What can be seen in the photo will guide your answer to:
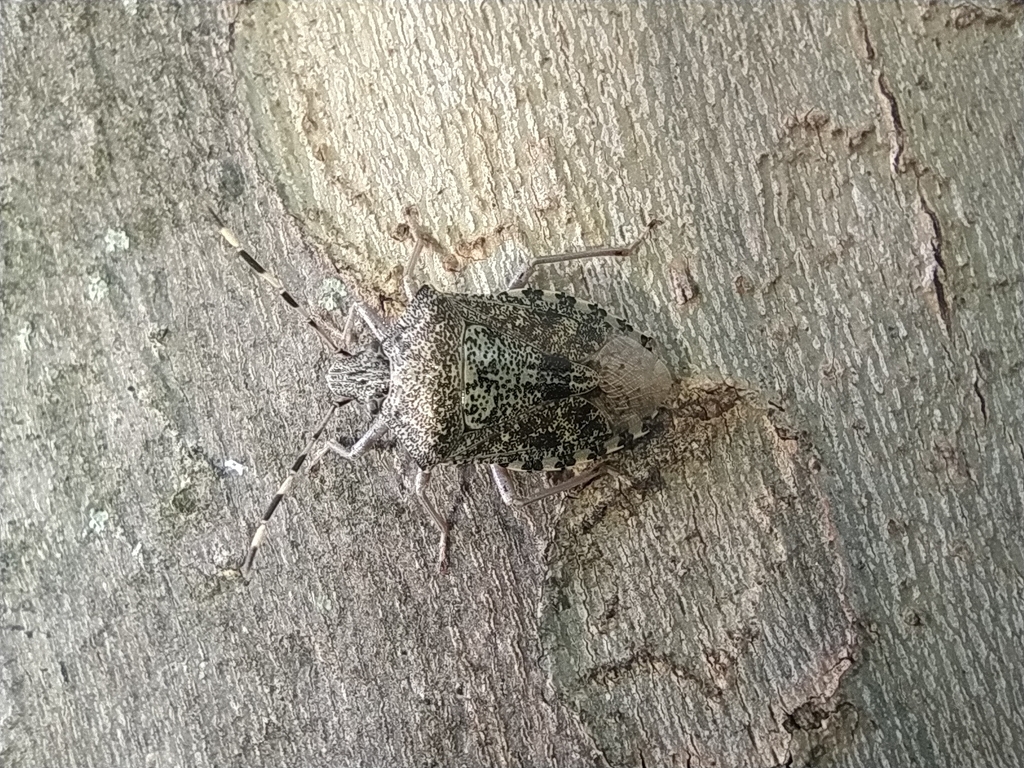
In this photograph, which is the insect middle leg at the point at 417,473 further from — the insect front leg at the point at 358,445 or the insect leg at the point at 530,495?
the insect leg at the point at 530,495

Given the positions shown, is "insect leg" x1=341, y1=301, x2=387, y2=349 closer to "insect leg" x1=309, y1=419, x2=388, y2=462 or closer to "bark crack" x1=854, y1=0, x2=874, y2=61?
"insect leg" x1=309, y1=419, x2=388, y2=462

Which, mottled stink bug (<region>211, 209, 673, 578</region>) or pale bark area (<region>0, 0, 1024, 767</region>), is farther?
mottled stink bug (<region>211, 209, 673, 578</region>)

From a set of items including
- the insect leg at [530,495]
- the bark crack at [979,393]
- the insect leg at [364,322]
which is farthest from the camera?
the insect leg at [364,322]

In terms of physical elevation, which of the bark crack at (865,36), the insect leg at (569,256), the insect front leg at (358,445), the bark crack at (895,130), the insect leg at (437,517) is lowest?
the insect leg at (437,517)

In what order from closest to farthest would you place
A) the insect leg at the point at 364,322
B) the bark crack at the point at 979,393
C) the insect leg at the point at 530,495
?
the bark crack at the point at 979,393, the insect leg at the point at 530,495, the insect leg at the point at 364,322

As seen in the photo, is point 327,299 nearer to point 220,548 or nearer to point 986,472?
point 220,548

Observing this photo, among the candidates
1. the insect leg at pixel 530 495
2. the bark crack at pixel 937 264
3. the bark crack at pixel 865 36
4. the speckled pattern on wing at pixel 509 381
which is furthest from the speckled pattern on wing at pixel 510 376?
the bark crack at pixel 865 36

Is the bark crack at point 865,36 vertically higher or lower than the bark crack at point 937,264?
higher

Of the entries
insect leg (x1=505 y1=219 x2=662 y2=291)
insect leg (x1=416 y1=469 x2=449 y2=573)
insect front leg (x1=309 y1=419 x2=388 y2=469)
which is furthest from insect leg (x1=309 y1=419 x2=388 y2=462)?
insect leg (x1=505 y1=219 x2=662 y2=291)
